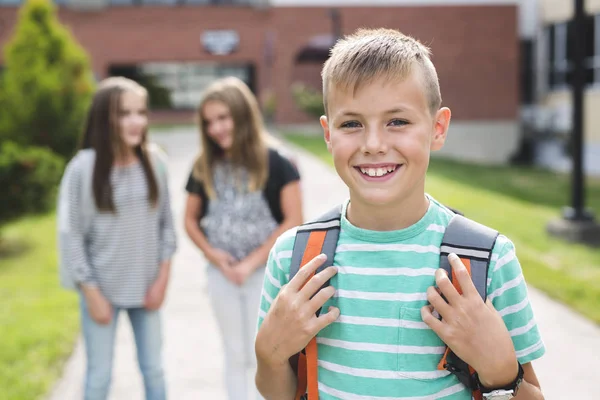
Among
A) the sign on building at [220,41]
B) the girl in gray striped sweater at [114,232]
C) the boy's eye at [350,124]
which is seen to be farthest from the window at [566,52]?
the boy's eye at [350,124]

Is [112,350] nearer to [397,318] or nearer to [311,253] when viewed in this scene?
[311,253]

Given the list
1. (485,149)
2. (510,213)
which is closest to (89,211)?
(510,213)

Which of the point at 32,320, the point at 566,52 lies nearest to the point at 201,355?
the point at 32,320

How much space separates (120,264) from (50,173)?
614cm

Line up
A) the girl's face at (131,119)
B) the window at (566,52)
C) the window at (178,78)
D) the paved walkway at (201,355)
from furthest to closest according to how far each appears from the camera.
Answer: the window at (178,78) < the window at (566,52) < the paved walkway at (201,355) < the girl's face at (131,119)

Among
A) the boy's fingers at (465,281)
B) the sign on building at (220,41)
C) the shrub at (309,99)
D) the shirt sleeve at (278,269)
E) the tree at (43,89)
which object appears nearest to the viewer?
the boy's fingers at (465,281)

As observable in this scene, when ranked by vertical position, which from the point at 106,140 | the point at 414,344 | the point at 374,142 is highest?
the point at 374,142

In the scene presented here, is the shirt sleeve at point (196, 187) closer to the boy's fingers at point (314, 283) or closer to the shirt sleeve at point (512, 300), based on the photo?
the boy's fingers at point (314, 283)

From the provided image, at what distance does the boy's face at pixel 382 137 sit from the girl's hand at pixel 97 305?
202 cm

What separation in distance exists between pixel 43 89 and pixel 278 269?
39.5 ft

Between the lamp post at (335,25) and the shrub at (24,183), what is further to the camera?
the lamp post at (335,25)

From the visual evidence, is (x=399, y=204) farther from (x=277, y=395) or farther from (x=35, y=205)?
(x=35, y=205)

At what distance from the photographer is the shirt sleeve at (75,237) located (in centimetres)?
341

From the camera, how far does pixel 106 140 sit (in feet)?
11.7
